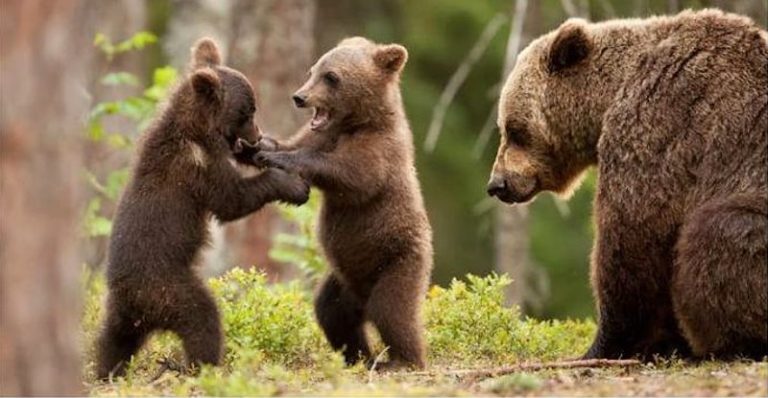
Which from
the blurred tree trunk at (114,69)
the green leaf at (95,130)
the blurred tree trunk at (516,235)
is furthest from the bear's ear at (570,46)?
the blurred tree trunk at (114,69)

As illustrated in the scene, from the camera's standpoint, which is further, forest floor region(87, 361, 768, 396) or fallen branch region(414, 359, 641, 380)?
fallen branch region(414, 359, 641, 380)

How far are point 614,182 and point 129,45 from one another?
6.75 metres

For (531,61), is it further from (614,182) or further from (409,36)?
(409,36)

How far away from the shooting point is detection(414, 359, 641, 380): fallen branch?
9.25 meters

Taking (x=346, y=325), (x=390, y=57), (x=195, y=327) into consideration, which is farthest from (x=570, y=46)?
(x=195, y=327)

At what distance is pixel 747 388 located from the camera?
815 cm

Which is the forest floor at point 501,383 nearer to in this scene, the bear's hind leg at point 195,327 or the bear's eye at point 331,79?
the bear's hind leg at point 195,327

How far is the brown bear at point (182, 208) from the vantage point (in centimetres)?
946

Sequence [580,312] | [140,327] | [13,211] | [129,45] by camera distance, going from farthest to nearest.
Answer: [580,312] < [129,45] < [140,327] < [13,211]

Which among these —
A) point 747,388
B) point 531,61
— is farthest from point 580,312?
point 747,388

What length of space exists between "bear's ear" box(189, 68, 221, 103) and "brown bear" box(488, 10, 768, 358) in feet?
7.09

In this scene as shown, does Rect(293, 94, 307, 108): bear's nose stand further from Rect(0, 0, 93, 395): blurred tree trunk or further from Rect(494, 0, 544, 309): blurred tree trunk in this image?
Rect(494, 0, 544, 309): blurred tree trunk

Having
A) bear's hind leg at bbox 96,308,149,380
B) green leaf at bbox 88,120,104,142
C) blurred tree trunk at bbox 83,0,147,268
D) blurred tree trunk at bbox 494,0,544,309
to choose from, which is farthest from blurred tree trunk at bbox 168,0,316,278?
bear's hind leg at bbox 96,308,149,380

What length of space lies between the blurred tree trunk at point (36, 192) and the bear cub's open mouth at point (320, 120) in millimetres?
3964
